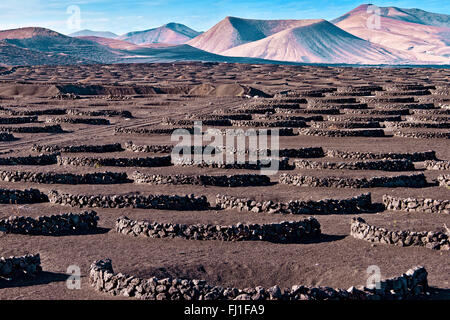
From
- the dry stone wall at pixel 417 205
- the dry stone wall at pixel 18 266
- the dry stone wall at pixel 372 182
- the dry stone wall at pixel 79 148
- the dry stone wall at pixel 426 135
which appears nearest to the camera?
the dry stone wall at pixel 18 266

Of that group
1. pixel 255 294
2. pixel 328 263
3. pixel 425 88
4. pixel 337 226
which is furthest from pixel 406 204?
pixel 425 88

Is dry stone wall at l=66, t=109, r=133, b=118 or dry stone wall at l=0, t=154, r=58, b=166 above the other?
dry stone wall at l=66, t=109, r=133, b=118

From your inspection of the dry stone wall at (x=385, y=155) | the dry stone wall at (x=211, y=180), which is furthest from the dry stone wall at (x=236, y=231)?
the dry stone wall at (x=385, y=155)

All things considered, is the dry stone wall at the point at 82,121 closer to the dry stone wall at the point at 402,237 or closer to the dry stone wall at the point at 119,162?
the dry stone wall at the point at 119,162

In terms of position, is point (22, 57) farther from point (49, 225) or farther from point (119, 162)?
point (49, 225)

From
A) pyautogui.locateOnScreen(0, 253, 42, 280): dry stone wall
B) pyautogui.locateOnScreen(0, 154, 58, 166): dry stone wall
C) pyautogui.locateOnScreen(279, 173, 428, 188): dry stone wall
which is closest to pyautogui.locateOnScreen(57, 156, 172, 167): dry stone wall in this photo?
pyautogui.locateOnScreen(0, 154, 58, 166): dry stone wall

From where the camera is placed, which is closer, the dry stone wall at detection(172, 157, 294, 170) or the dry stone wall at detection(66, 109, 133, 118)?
the dry stone wall at detection(172, 157, 294, 170)

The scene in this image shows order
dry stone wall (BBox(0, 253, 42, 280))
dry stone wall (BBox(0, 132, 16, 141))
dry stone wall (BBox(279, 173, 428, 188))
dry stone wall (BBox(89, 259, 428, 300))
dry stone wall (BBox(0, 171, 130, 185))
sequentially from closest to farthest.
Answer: dry stone wall (BBox(89, 259, 428, 300))
dry stone wall (BBox(0, 253, 42, 280))
dry stone wall (BBox(279, 173, 428, 188))
dry stone wall (BBox(0, 171, 130, 185))
dry stone wall (BBox(0, 132, 16, 141))

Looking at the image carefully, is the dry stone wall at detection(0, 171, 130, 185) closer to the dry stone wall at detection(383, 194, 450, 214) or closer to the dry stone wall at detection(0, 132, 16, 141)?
the dry stone wall at detection(383, 194, 450, 214)

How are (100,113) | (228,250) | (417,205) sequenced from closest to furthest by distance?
(228,250) < (417,205) < (100,113)

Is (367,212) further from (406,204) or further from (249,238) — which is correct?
(249,238)

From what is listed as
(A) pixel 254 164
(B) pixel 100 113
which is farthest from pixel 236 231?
(B) pixel 100 113
